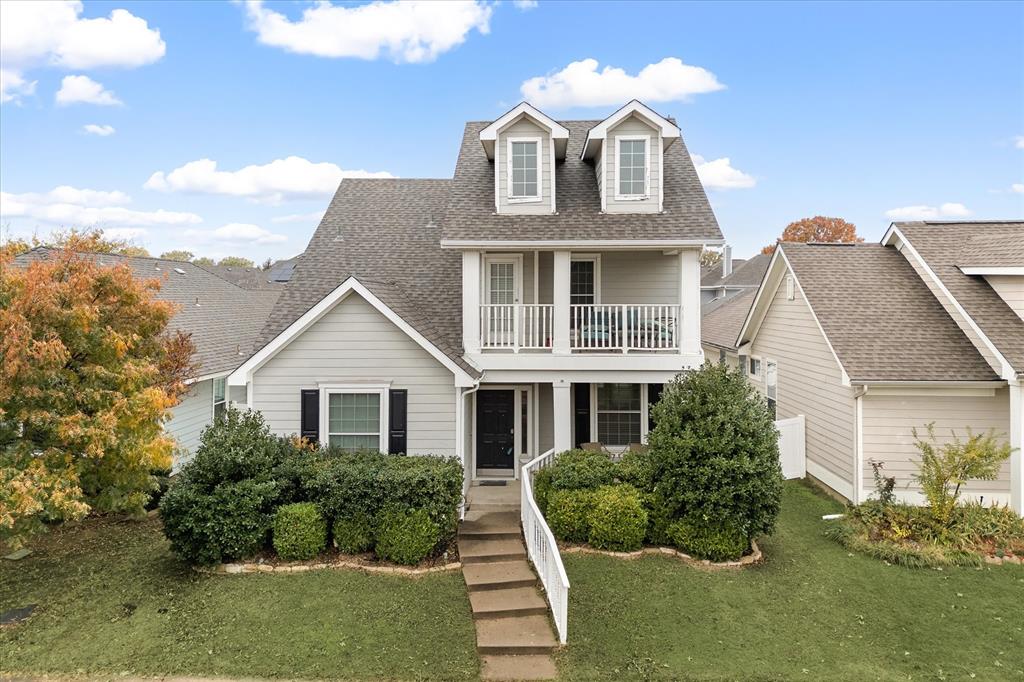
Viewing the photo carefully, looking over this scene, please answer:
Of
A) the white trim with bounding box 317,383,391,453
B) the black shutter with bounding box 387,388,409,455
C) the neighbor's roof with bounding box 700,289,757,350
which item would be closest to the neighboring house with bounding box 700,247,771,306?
the neighbor's roof with bounding box 700,289,757,350

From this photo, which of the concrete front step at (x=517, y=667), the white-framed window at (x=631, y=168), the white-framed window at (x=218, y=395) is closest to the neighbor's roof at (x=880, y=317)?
the white-framed window at (x=631, y=168)

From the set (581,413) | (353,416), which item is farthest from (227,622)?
(581,413)

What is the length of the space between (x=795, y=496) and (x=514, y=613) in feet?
28.1

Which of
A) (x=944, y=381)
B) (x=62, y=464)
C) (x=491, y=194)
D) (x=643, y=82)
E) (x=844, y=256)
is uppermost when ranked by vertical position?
(x=643, y=82)

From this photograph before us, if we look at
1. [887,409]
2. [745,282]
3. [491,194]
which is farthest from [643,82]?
[887,409]

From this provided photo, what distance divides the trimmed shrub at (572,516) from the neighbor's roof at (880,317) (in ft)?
21.4

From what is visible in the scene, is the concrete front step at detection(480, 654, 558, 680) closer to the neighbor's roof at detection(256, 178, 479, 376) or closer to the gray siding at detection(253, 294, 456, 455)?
the gray siding at detection(253, 294, 456, 455)

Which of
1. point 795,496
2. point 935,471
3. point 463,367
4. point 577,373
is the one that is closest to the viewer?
point 935,471

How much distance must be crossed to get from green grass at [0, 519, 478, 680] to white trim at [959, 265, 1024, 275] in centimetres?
1310

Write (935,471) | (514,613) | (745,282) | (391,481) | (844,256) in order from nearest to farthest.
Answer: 1. (514,613)
2. (391,481)
3. (935,471)
4. (844,256)
5. (745,282)

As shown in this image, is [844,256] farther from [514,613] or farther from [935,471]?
[514,613]

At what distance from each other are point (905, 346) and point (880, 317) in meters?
1.07

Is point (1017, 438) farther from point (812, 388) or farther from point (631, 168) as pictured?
point (631, 168)

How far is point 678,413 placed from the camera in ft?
31.9
